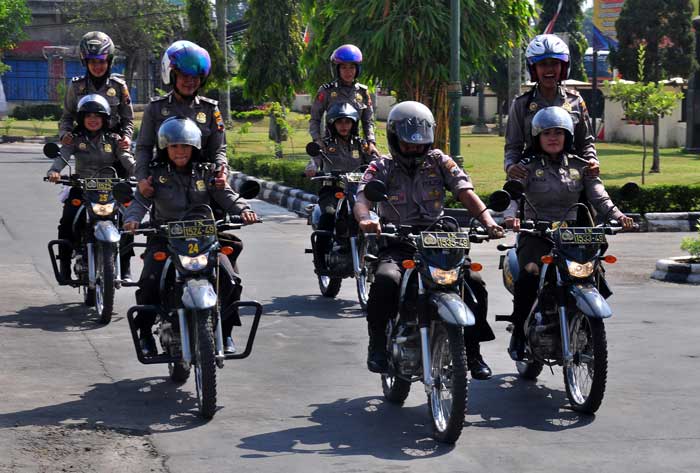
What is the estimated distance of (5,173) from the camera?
28.5 meters

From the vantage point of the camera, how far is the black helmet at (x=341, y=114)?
12547 mm

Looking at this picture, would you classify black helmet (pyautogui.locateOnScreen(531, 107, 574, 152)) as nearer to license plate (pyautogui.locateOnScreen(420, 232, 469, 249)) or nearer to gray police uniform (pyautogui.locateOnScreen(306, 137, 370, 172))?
license plate (pyautogui.locateOnScreen(420, 232, 469, 249))

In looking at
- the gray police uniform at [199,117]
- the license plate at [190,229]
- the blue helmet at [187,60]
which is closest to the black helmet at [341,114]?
the gray police uniform at [199,117]

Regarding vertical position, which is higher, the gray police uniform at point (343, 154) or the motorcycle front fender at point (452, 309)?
the gray police uniform at point (343, 154)

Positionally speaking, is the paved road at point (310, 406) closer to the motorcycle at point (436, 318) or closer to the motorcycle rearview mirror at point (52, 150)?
the motorcycle at point (436, 318)

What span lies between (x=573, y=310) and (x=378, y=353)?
46.6 inches

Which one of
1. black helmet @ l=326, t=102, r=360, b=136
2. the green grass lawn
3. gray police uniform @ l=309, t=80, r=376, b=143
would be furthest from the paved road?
the green grass lawn

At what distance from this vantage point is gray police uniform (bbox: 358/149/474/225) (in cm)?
764

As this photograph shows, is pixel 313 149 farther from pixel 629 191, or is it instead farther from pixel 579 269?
pixel 579 269

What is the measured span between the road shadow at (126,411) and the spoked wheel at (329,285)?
393 centimetres

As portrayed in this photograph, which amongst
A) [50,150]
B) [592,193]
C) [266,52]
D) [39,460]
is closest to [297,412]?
[39,460]

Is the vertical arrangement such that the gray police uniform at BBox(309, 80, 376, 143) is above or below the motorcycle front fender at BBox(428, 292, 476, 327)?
above

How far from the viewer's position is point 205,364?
278 inches

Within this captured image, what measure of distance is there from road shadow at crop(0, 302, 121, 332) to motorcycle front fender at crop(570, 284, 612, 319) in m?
4.45
